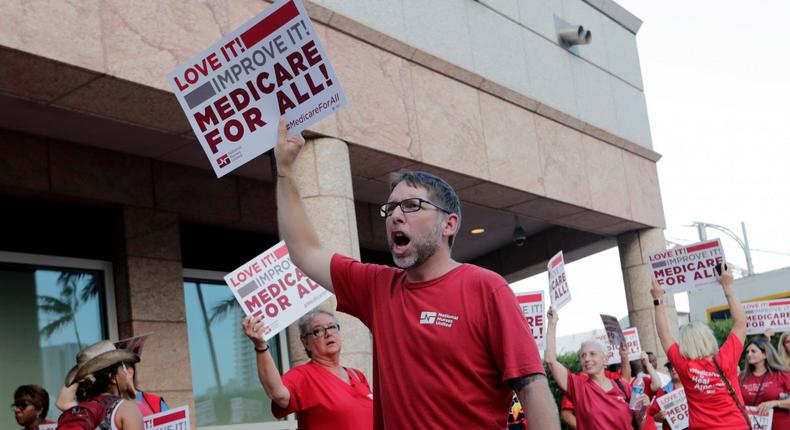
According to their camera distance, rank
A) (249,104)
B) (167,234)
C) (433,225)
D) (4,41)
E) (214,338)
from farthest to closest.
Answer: (214,338)
(167,234)
(4,41)
(249,104)
(433,225)

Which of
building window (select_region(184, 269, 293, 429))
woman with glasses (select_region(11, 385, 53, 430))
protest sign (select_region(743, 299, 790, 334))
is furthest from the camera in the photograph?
building window (select_region(184, 269, 293, 429))

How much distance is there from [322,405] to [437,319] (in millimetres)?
2646

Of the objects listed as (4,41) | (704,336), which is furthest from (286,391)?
(704,336)

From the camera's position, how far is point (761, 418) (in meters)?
10.2

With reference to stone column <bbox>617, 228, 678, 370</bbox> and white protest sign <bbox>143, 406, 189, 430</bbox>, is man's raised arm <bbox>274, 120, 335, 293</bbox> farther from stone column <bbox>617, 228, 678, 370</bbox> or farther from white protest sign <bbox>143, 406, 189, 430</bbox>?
stone column <bbox>617, 228, 678, 370</bbox>

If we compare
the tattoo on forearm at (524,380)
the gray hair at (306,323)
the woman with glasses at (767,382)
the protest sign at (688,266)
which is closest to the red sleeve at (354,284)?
the tattoo on forearm at (524,380)

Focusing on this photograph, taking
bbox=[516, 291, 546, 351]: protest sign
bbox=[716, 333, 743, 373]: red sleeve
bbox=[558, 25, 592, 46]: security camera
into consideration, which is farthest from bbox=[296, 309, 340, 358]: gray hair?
bbox=[558, 25, 592, 46]: security camera

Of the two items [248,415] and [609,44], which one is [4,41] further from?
[609,44]

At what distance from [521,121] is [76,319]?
248 inches

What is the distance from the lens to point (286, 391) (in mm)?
5773

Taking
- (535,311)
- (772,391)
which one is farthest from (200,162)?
(772,391)

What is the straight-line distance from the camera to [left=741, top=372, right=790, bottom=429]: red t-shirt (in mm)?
10484

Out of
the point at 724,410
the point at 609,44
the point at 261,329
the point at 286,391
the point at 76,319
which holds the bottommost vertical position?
the point at 724,410

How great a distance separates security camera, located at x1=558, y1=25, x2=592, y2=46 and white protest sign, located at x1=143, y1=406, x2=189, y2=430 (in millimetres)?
10349
